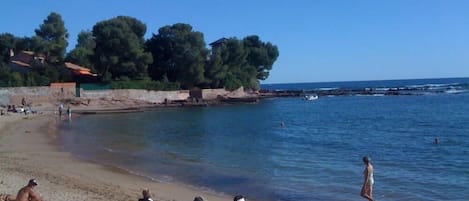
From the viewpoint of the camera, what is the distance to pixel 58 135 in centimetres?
4041

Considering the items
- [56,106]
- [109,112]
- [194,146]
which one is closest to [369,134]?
[194,146]

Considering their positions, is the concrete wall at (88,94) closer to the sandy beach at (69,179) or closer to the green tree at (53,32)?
the green tree at (53,32)

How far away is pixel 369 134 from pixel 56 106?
41738mm

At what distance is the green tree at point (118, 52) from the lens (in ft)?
268

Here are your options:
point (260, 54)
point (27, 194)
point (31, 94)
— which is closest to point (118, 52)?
point (31, 94)

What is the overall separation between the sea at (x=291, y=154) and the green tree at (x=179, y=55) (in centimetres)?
3413

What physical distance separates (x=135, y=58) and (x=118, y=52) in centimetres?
279

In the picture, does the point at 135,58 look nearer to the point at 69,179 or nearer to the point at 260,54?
the point at 260,54

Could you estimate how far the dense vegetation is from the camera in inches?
3214

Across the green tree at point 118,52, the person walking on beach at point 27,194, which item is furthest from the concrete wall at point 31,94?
the person walking on beach at point 27,194

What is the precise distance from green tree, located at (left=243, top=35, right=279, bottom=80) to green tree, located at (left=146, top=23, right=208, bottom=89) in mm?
24356

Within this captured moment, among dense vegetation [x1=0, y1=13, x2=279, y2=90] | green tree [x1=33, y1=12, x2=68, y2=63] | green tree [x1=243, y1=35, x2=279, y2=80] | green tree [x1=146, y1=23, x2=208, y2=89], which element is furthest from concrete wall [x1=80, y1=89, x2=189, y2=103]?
green tree [x1=243, y1=35, x2=279, y2=80]

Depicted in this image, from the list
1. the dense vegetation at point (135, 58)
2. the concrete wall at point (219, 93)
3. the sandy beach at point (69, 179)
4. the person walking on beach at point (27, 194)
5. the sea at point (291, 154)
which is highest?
the dense vegetation at point (135, 58)

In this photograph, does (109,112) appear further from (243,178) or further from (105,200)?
(105,200)
